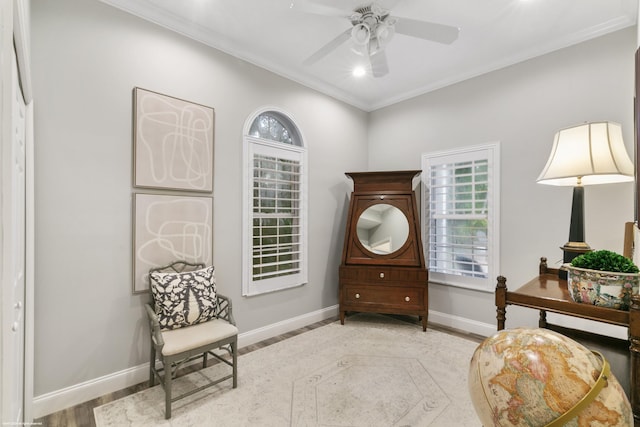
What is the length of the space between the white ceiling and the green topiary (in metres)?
2.07

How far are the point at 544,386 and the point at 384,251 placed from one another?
2781mm

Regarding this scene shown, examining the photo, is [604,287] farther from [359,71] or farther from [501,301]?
[359,71]

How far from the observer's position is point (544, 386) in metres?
0.73

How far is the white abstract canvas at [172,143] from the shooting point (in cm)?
234

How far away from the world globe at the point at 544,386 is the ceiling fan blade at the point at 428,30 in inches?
79.3

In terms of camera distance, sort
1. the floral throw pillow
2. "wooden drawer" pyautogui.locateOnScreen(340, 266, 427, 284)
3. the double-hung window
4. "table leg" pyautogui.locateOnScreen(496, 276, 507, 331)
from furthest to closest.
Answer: "wooden drawer" pyautogui.locateOnScreen(340, 266, 427, 284) < the double-hung window < the floral throw pillow < "table leg" pyautogui.locateOnScreen(496, 276, 507, 331)

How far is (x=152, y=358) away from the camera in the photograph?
7.57 ft

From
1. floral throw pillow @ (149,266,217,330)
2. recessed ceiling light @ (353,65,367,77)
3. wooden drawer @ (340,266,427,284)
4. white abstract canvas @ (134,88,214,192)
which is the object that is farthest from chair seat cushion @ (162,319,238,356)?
recessed ceiling light @ (353,65,367,77)

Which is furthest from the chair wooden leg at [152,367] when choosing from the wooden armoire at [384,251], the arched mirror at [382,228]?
the arched mirror at [382,228]

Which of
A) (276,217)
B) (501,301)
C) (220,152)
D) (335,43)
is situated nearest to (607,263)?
(501,301)

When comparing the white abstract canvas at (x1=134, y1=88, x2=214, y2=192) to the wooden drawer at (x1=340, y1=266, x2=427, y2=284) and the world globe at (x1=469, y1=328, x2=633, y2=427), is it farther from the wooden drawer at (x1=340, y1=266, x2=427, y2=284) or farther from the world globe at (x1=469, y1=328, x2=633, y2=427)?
the world globe at (x1=469, y1=328, x2=633, y2=427)

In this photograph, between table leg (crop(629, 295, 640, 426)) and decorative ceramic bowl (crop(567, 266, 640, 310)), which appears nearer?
table leg (crop(629, 295, 640, 426))

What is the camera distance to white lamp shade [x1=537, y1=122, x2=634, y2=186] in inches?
65.3

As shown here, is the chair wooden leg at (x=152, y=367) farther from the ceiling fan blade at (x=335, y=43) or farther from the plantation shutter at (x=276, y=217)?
the ceiling fan blade at (x=335, y=43)
